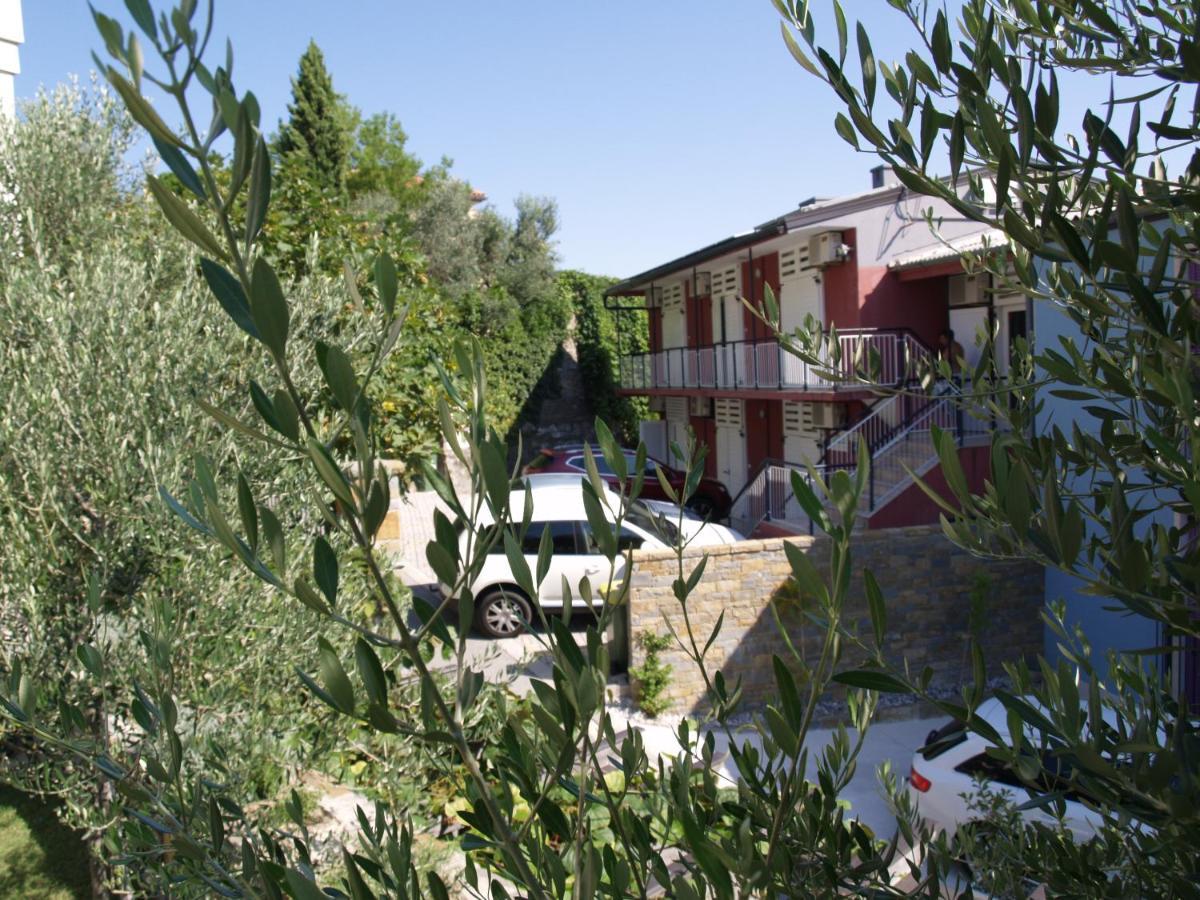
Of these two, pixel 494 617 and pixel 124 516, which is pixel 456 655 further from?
pixel 494 617

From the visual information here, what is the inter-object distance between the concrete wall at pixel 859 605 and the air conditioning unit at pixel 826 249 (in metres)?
6.54

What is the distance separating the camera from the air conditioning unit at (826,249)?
17.0 metres

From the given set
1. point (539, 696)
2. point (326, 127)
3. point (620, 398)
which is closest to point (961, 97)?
point (539, 696)

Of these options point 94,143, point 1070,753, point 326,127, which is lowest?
point 1070,753

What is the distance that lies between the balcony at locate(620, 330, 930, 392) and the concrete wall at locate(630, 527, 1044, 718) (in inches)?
89.3

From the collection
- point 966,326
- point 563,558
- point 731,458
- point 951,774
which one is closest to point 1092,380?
point 951,774

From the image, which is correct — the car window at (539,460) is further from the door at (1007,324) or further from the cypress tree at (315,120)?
the cypress tree at (315,120)

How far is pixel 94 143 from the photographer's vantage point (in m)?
5.53

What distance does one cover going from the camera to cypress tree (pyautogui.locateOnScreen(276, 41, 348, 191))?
3556 centimetres

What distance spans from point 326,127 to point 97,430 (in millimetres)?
34339

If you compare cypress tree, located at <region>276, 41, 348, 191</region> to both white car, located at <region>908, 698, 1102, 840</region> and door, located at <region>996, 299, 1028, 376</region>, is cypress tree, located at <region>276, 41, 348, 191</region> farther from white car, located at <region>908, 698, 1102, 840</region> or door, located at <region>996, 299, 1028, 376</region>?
white car, located at <region>908, 698, 1102, 840</region>

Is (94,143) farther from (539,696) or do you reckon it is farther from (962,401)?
(539,696)

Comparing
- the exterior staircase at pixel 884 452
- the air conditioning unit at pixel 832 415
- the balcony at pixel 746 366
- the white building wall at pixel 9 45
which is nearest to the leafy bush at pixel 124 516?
the white building wall at pixel 9 45

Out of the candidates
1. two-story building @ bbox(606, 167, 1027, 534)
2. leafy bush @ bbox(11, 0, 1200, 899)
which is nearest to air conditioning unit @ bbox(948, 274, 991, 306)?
two-story building @ bbox(606, 167, 1027, 534)
